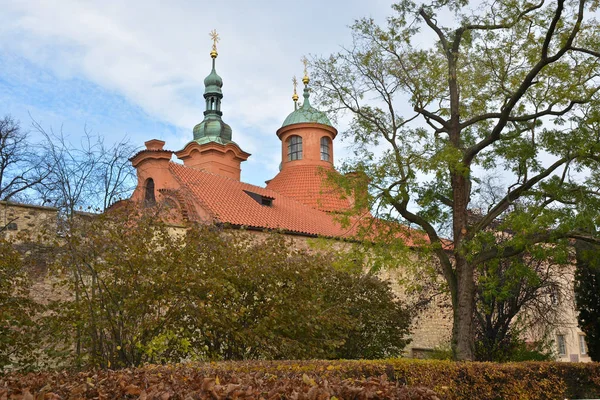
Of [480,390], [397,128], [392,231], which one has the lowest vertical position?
[480,390]

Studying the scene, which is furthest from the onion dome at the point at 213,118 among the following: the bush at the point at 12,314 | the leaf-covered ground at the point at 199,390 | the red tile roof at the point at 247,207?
the leaf-covered ground at the point at 199,390

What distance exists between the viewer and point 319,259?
13.6 meters

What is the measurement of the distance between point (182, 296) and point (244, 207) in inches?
494

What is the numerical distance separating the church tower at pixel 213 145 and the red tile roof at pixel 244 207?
18.1ft

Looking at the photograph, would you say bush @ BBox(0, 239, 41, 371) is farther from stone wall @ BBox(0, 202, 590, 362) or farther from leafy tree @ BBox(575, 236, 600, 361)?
leafy tree @ BBox(575, 236, 600, 361)

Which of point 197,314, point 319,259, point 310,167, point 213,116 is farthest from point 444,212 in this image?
point 213,116

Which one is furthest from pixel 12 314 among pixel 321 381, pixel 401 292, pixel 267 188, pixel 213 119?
pixel 213 119

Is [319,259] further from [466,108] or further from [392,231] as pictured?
[466,108]

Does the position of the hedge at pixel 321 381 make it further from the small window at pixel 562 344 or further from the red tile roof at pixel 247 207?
the small window at pixel 562 344

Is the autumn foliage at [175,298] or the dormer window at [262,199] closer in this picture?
the autumn foliage at [175,298]

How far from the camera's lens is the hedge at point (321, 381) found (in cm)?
385

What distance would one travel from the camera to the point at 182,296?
34.3 feet

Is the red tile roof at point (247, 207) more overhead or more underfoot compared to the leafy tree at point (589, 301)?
more overhead

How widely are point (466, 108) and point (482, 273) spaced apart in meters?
5.61
